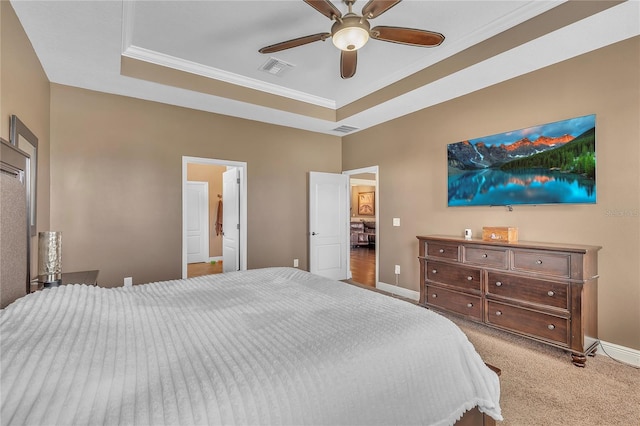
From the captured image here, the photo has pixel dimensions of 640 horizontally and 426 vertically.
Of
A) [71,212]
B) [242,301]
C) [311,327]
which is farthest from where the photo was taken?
[71,212]

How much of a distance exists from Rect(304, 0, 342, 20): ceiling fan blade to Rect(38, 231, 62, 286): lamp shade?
2588 millimetres

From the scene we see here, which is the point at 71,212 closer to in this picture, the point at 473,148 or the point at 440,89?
the point at 440,89

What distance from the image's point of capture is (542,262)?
2.70m

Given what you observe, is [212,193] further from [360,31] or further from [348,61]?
[360,31]

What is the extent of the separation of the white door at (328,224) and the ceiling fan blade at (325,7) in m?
3.17

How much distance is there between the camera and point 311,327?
4.39ft

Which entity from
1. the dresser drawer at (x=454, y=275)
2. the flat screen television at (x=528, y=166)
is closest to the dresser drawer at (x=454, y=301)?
the dresser drawer at (x=454, y=275)

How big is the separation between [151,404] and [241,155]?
163 inches

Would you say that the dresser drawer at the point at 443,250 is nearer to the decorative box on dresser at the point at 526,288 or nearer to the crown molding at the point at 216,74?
the decorative box on dresser at the point at 526,288

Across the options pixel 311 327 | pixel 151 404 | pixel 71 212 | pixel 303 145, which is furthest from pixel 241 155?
pixel 151 404

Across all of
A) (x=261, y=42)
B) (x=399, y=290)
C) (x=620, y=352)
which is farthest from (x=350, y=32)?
(x=399, y=290)

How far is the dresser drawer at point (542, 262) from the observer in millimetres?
2564

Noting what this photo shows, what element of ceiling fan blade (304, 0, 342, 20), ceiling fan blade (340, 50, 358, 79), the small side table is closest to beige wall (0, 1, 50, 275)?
the small side table

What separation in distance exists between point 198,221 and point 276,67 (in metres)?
4.85
